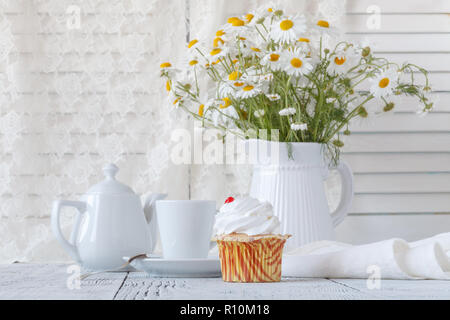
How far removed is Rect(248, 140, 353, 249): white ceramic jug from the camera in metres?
1.33

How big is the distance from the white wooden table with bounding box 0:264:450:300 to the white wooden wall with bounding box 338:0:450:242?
1007mm

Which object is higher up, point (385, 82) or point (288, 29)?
point (288, 29)

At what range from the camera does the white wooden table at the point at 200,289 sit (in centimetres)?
67

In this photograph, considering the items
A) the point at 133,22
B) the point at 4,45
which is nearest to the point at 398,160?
the point at 133,22

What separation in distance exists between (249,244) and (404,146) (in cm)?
115

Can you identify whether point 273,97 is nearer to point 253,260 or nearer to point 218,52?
point 218,52

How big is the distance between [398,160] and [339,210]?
44cm

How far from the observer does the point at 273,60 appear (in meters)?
1.25

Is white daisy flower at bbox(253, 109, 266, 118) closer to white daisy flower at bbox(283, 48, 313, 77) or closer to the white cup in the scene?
white daisy flower at bbox(283, 48, 313, 77)

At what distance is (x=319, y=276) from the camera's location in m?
0.92

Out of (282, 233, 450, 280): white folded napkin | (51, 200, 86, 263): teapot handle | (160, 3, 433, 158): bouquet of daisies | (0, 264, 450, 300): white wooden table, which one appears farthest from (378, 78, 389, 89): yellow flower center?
(51, 200, 86, 263): teapot handle

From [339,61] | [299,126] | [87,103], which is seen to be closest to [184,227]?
[299,126]

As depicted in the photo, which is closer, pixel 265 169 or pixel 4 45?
pixel 265 169
